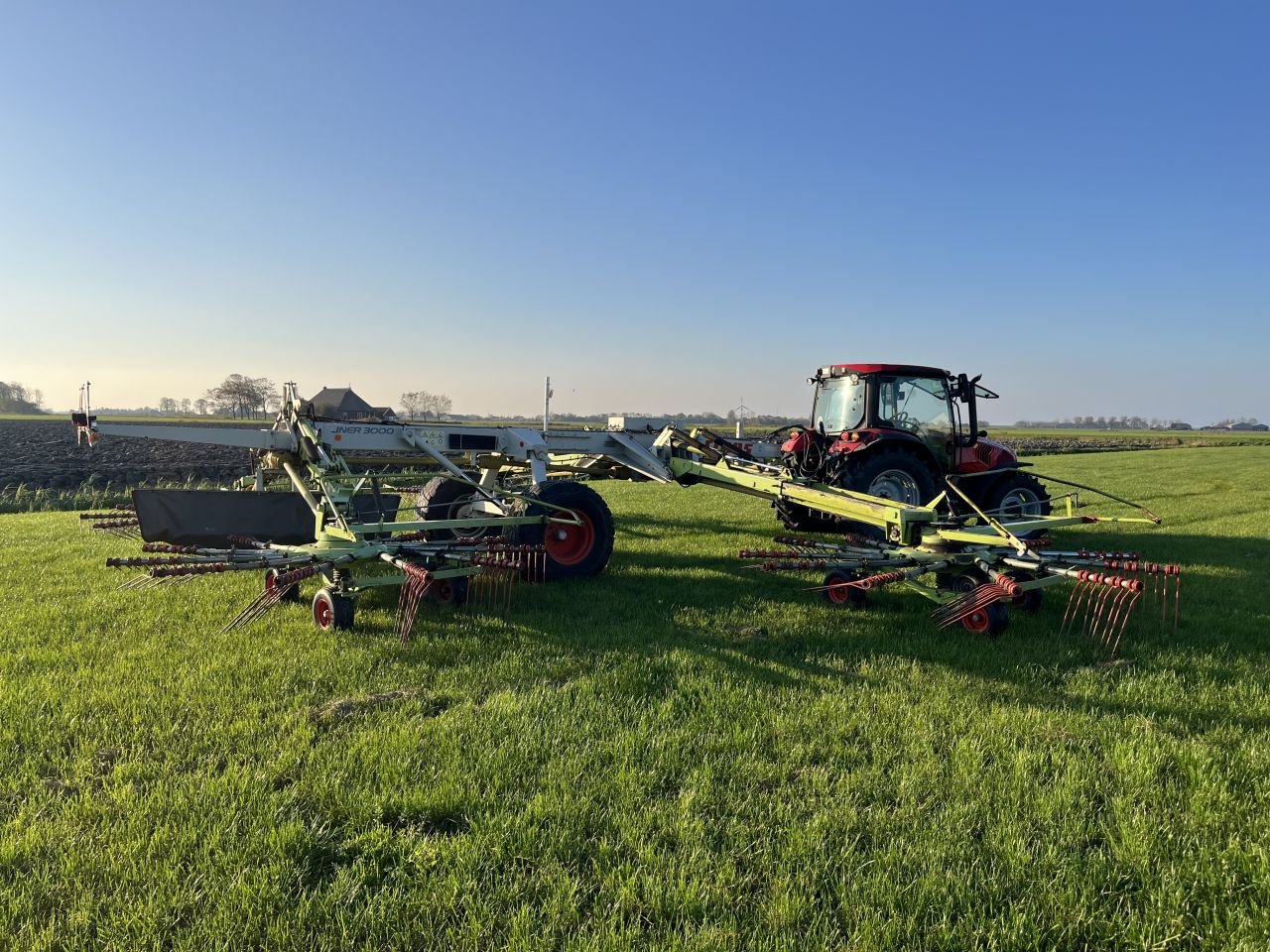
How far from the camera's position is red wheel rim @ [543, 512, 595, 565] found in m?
7.03

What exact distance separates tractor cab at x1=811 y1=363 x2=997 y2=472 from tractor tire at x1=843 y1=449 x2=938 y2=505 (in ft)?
1.09

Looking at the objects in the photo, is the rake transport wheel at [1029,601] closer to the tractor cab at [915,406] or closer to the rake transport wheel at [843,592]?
the rake transport wheel at [843,592]

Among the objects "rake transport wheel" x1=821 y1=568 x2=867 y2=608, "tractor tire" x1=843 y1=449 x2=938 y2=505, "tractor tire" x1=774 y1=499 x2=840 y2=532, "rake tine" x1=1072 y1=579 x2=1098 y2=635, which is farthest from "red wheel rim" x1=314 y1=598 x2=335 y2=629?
"tractor tire" x1=843 y1=449 x2=938 y2=505

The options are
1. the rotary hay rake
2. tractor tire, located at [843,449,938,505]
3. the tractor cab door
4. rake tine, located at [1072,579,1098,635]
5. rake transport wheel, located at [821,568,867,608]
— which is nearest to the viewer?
the rotary hay rake

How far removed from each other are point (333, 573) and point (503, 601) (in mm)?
1346

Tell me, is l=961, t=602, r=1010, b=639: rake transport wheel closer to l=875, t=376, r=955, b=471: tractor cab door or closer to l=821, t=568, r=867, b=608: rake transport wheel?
l=821, t=568, r=867, b=608: rake transport wheel

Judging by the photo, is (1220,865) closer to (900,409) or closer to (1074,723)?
(1074,723)

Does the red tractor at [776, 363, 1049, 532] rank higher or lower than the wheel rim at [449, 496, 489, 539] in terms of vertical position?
higher

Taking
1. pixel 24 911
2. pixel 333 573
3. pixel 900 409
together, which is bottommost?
pixel 24 911

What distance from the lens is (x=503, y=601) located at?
6020 millimetres

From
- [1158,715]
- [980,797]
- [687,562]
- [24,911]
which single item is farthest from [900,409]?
[24,911]

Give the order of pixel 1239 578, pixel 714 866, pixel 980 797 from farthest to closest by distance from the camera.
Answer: pixel 1239 578, pixel 980 797, pixel 714 866

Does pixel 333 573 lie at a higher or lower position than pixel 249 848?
higher

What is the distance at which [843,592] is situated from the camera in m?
6.12
